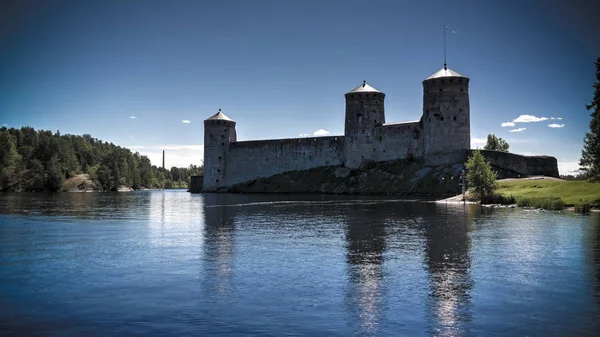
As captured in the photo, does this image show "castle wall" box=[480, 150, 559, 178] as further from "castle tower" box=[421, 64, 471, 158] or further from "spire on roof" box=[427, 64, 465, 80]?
"spire on roof" box=[427, 64, 465, 80]

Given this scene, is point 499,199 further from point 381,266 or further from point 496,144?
point 496,144

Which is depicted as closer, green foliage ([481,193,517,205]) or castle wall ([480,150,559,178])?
green foliage ([481,193,517,205])

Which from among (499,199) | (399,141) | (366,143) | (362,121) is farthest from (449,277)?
(362,121)

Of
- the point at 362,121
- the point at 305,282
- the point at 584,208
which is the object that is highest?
the point at 362,121

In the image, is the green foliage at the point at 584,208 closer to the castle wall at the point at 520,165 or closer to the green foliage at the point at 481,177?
the green foliage at the point at 481,177

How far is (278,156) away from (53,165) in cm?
6293

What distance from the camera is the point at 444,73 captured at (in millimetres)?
71125

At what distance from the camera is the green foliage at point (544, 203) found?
37.1 meters

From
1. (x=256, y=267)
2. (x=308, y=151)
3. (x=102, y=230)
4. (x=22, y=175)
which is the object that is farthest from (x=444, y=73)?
(x=22, y=175)

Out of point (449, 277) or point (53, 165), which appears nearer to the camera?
point (449, 277)

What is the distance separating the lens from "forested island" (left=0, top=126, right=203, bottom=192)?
11756 cm

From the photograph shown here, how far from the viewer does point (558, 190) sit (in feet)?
138

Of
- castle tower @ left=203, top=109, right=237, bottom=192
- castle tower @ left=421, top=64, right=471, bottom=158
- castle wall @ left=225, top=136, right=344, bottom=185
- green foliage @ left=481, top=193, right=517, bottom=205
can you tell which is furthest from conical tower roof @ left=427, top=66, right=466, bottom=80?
castle tower @ left=203, top=109, right=237, bottom=192

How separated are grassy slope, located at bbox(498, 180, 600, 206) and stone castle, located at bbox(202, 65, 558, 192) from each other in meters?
13.9
